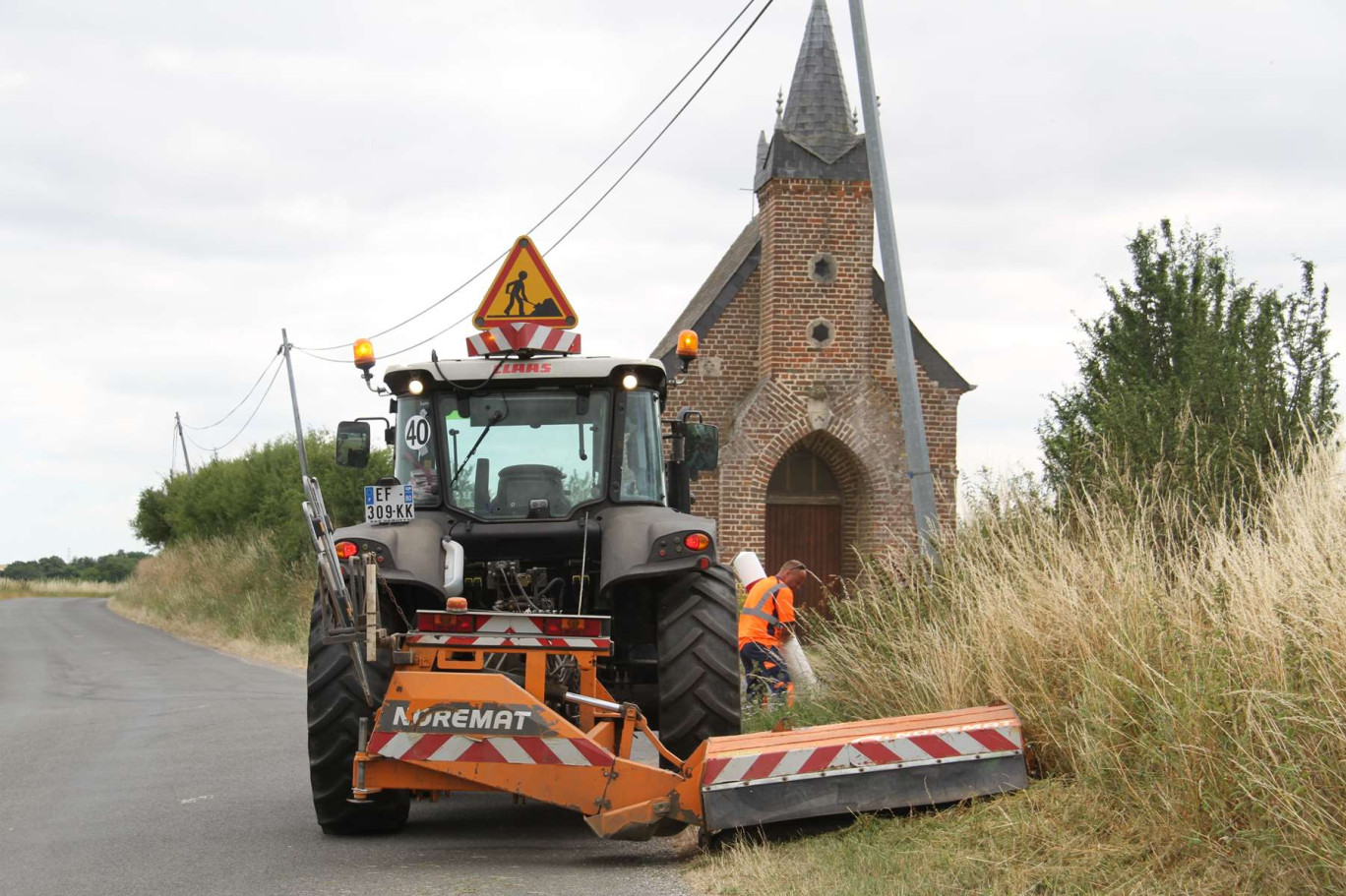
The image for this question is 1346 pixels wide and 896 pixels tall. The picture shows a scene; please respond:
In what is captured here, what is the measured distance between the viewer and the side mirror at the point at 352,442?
29.8ft

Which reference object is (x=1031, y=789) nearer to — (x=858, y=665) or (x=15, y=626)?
(x=858, y=665)

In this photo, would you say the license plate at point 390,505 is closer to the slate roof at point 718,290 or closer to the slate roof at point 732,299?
the slate roof at point 718,290

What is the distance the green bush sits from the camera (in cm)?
2906

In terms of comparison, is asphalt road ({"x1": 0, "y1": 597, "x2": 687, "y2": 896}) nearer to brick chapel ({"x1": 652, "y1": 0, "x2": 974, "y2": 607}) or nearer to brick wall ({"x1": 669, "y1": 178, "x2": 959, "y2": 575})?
brick wall ({"x1": 669, "y1": 178, "x2": 959, "y2": 575})

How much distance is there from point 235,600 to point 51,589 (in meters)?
38.5

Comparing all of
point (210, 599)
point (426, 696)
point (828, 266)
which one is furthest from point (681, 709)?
point (210, 599)

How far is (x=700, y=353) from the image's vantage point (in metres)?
24.5

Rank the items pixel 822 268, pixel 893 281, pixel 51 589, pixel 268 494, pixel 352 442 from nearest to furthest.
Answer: pixel 352 442
pixel 893 281
pixel 822 268
pixel 268 494
pixel 51 589

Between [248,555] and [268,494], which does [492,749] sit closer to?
[248,555]

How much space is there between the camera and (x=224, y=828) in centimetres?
805

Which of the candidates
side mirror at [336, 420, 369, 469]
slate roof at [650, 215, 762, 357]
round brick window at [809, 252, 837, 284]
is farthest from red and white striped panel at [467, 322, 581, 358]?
round brick window at [809, 252, 837, 284]

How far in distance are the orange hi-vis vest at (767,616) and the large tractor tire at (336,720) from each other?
5.34m

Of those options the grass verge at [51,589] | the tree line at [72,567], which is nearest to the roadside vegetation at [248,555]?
the grass verge at [51,589]

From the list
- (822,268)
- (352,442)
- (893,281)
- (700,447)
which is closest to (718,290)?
(822,268)
